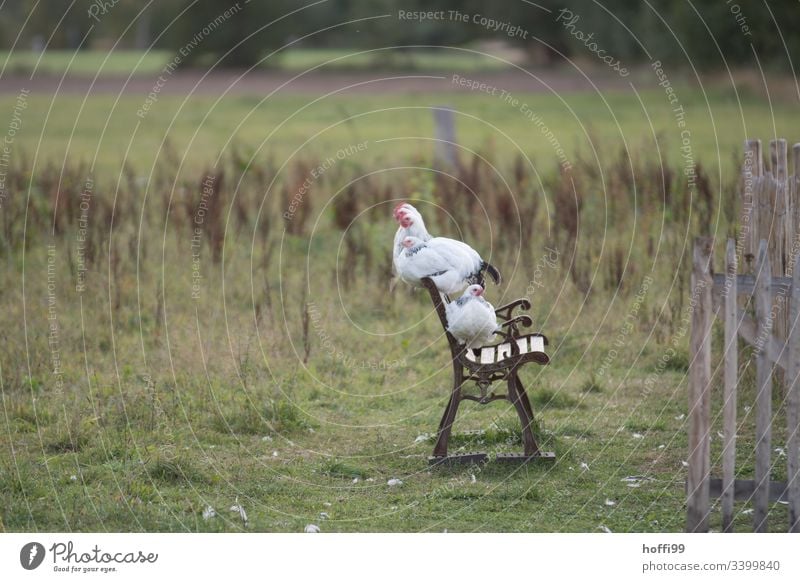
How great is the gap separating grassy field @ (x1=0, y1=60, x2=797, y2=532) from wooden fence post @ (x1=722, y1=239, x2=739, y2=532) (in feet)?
1.89

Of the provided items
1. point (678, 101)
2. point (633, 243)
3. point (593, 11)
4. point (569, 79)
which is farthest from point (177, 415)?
point (593, 11)

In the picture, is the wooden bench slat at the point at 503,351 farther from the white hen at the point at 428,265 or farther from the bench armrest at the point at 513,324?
the white hen at the point at 428,265

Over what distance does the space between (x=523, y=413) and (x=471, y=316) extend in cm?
73

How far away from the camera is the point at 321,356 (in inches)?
364

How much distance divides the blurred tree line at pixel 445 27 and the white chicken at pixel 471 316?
1638cm

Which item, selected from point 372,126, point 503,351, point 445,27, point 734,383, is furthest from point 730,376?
point 445,27

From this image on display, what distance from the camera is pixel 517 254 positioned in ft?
37.3

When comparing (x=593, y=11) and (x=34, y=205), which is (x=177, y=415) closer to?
(x=34, y=205)

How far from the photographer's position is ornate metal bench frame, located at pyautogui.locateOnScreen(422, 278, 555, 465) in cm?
677

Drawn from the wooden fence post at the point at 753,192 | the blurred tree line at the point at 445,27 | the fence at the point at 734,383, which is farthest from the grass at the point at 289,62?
the fence at the point at 734,383

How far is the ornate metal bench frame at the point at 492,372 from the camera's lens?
6.77m

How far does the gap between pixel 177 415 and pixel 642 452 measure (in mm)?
3227

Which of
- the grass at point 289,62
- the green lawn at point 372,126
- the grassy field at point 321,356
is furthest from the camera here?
the grass at point 289,62

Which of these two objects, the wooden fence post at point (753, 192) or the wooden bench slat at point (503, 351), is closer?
the wooden bench slat at point (503, 351)
